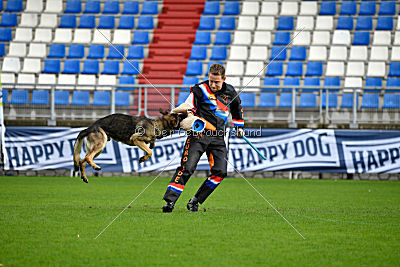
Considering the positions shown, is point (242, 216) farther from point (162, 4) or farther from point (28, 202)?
point (162, 4)

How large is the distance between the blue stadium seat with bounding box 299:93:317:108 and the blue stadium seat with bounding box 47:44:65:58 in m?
10.7

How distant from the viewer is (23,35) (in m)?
24.9

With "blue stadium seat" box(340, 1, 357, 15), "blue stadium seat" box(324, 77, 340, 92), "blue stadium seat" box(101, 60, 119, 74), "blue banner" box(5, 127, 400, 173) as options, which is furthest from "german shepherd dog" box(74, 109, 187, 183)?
"blue stadium seat" box(340, 1, 357, 15)

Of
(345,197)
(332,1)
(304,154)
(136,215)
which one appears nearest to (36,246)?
(136,215)

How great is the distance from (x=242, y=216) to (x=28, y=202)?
3.81 m

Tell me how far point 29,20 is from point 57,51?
2.63m

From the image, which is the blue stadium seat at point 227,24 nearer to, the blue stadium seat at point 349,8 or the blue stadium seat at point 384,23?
the blue stadium seat at point 349,8

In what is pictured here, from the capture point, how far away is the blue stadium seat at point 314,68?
73.9ft

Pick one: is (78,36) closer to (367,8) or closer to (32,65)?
(32,65)

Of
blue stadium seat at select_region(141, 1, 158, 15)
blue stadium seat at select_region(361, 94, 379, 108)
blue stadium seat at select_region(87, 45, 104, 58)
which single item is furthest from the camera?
blue stadium seat at select_region(141, 1, 158, 15)

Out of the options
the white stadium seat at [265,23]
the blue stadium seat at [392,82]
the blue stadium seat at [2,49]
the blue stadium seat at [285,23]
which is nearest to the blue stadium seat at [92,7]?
the blue stadium seat at [2,49]

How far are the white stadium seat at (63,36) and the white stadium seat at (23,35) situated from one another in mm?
1016

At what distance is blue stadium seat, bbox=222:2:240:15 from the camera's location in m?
25.7

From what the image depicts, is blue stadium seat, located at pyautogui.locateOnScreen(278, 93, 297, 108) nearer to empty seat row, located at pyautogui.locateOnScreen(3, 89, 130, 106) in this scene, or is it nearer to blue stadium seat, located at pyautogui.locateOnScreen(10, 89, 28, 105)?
empty seat row, located at pyautogui.locateOnScreen(3, 89, 130, 106)
